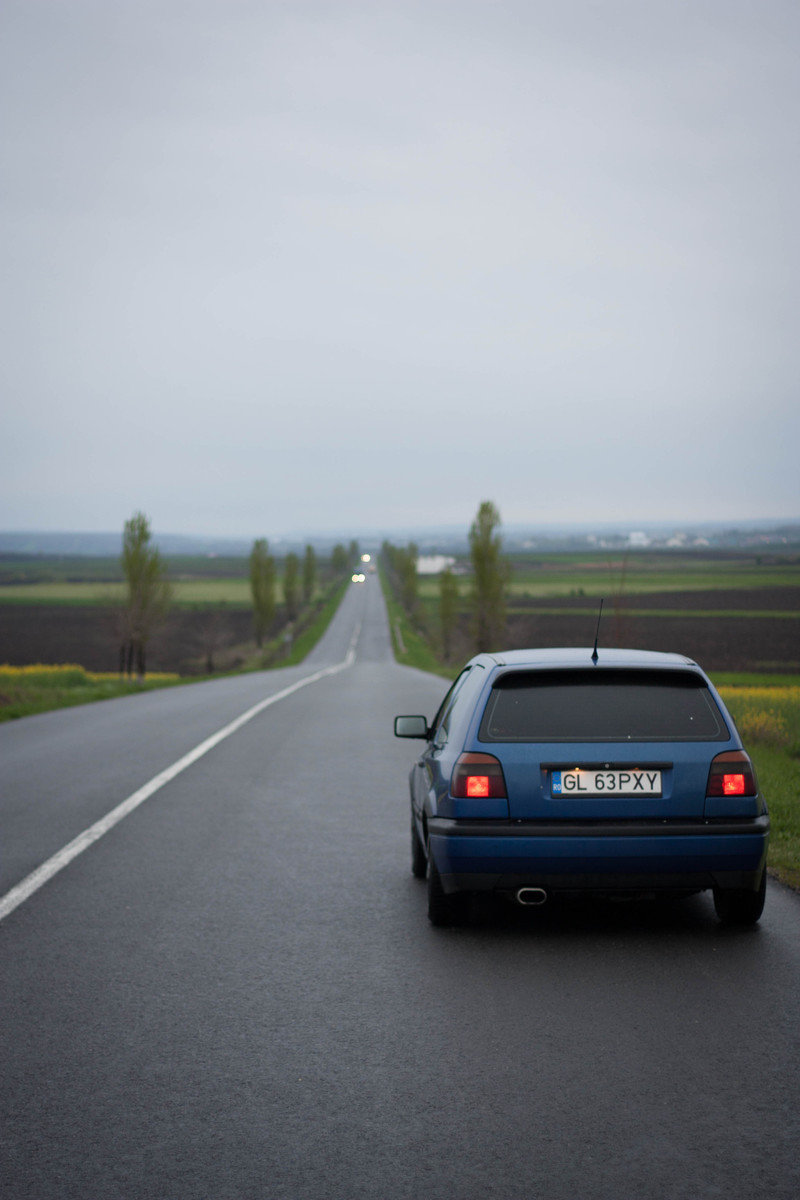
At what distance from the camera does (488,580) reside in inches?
2174

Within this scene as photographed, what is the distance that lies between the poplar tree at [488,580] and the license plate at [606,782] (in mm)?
49287

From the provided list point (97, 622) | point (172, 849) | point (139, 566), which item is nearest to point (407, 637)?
point (97, 622)

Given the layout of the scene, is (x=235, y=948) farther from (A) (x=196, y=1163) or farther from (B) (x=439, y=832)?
(A) (x=196, y=1163)

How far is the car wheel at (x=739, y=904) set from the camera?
5.65 m

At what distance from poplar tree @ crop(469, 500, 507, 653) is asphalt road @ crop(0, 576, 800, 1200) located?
4707cm

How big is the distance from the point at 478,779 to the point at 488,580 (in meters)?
49.9

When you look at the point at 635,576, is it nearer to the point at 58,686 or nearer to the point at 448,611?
the point at 58,686

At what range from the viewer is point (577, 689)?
5.80 meters

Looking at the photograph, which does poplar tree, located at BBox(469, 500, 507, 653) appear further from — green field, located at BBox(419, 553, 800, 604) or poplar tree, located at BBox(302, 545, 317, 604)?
poplar tree, located at BBox(302, 545, 317, 604)

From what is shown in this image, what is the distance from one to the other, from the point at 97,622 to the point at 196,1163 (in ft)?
283

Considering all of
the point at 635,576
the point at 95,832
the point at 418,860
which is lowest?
the point at 95,832

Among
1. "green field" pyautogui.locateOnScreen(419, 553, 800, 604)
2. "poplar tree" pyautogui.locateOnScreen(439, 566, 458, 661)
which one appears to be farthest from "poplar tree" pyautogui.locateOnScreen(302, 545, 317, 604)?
"poplar tree" pyautogui.locateOnScreen(439, 566, 458, 661)

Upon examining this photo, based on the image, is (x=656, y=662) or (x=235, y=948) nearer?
(x=235, y=948)

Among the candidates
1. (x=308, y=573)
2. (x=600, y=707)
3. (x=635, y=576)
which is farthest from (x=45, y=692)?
(x=308, y=573)
